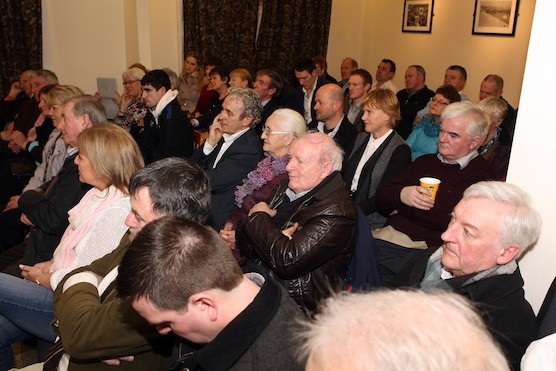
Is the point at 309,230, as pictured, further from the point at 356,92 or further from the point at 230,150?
the point at 356,92

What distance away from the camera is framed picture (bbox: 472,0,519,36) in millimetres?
5906

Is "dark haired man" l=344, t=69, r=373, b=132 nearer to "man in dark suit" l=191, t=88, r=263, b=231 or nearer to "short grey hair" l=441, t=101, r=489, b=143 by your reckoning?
"man in dark suit" l=191, t=88, r=263, b=231

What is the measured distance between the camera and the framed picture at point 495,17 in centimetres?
591

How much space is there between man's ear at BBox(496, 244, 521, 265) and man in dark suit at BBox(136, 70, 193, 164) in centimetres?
312

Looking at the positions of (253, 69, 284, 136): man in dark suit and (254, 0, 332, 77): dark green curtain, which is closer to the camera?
(253, 69, 284, 136): man in dark suit

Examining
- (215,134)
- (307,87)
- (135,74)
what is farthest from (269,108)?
(215,134)

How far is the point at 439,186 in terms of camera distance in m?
2.68

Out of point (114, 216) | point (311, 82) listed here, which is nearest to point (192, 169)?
point (114, 216)

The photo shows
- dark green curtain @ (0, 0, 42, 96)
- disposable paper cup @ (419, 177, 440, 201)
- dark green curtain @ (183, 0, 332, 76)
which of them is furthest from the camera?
dark green curtain @ (183, 0, 332, 76)

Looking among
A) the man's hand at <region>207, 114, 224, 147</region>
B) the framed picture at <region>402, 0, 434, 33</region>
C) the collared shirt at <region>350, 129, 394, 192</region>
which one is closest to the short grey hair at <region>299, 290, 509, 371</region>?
the collared shirt at <region>350, 129, 394, 192</region>

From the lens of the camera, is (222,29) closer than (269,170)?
No

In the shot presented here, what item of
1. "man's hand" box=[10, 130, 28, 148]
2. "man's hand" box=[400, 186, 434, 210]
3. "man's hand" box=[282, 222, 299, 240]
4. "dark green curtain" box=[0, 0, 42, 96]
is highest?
"dark green curtain" box=[0, 0, 42, 96]

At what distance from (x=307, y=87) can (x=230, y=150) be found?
9.56 feet

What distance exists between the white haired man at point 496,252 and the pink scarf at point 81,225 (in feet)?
4.87
